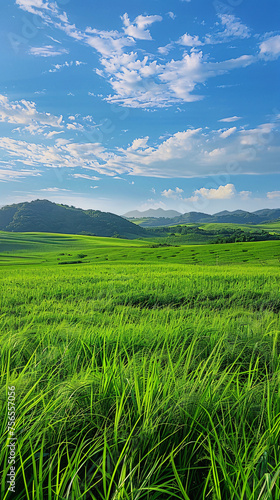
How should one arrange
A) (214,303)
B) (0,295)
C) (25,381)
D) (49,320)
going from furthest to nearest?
1. (0,295)
2. (214,303)
3. (49,320)
4. (25,381)

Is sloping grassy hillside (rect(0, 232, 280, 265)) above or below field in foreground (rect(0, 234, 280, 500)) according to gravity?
below

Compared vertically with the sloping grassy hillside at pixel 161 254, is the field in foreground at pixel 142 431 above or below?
above

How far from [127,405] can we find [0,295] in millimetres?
8723

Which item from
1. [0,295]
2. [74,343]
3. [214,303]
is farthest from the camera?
[0,295]

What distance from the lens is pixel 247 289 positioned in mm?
9680

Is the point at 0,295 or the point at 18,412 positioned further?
the point at 0,295

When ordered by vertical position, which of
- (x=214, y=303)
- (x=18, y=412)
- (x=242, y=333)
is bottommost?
(x=214, y=303)

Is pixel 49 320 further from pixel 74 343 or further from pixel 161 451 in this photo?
pixel 161 451

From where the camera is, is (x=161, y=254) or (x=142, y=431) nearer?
(x=142, y=431)

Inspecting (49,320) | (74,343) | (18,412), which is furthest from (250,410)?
(49,320)

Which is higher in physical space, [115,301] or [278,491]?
[278,491]

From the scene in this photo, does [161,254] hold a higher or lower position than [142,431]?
lower

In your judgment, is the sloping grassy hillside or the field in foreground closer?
the field in foreground

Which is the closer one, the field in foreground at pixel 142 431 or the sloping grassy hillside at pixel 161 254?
the field in foreground at pixel 142 431
